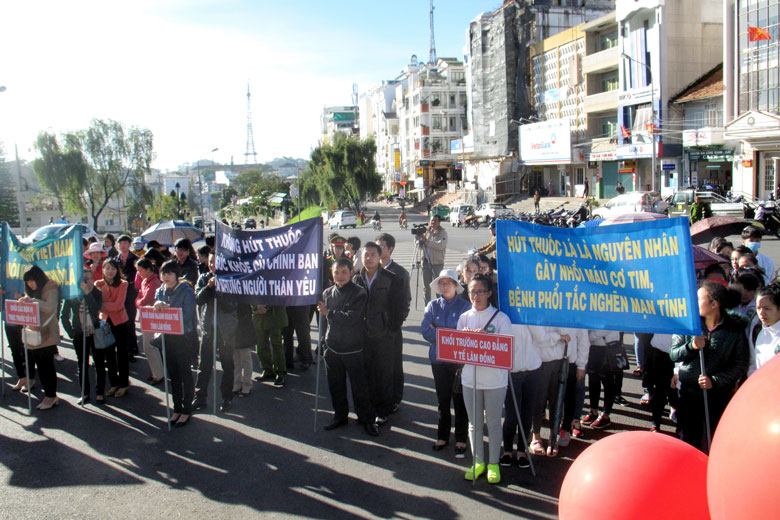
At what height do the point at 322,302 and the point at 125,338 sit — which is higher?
the point at 322,302

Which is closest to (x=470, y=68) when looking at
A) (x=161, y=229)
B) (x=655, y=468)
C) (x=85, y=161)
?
(x=85, y=161)

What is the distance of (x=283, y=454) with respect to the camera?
19.9 feet

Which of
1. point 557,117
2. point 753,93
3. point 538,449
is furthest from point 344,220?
point 538,449

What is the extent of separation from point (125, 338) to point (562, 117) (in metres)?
47.0

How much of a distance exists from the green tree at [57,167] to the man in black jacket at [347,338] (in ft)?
178

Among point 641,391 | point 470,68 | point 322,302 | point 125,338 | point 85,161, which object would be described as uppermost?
point 470,68

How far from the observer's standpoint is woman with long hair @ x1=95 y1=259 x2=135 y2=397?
7.91 m

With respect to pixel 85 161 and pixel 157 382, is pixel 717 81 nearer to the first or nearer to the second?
pixel 157 382

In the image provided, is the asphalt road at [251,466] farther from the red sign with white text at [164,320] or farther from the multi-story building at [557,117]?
the multi-story building at [557,117]

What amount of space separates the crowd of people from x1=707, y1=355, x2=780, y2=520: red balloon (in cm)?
190

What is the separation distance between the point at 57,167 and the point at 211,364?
53.6 m

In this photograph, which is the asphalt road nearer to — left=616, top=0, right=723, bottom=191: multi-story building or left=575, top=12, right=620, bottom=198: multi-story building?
left=616, top=0, right=723, bottom=191: multi-story building

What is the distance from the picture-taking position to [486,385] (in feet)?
17.7

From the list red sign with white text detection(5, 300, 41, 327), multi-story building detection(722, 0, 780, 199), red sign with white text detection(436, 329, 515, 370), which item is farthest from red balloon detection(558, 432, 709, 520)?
multi-story building detection(722, 0, 780, 199)
